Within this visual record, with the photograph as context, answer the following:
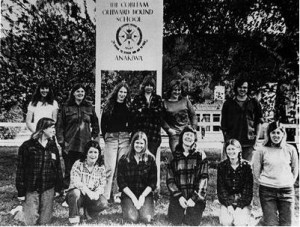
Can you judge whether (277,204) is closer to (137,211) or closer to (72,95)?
(137,211)

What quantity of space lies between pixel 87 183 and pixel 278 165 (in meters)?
1.72

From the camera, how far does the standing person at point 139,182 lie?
3.68 m

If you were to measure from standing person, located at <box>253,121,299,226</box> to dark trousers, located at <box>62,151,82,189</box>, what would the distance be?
5.34 ft

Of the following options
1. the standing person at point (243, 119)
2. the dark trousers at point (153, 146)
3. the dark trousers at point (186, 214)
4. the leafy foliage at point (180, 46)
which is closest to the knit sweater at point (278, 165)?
the standing person at point (243, 119)

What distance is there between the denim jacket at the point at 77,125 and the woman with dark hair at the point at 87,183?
0.26 feet

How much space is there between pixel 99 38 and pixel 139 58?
0.41 metres

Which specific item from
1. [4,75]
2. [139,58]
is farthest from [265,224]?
[4,75]

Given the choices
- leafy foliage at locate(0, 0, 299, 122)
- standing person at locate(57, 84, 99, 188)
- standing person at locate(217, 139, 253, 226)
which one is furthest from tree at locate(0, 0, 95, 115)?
standing person at locate(217, 139, 253, 226)

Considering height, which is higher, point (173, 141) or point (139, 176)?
point (173, 141)

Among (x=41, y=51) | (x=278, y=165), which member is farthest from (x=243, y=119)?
(x=41, y=51)

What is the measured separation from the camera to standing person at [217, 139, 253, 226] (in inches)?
144

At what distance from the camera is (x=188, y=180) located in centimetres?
367

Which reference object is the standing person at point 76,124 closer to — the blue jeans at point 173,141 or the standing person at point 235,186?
the blue jeans at point 173,141

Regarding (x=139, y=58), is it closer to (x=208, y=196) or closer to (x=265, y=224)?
(x=208, y=196)
